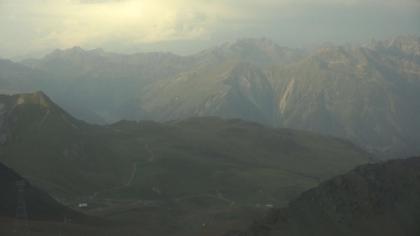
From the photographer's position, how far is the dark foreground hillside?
12824cm

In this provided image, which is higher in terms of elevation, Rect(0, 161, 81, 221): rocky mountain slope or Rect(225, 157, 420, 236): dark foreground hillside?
Rect(225, 157, 420, 236): dark foreground hillside

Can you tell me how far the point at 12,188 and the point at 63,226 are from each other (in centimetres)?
2110

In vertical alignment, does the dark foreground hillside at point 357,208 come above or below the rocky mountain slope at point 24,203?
above

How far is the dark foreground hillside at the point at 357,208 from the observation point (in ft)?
421

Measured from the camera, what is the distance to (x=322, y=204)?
13512cm

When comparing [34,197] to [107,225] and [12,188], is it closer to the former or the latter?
[12,188]

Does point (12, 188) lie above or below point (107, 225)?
above

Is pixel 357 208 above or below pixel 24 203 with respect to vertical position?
above

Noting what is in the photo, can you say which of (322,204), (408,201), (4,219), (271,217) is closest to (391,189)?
(408,201)

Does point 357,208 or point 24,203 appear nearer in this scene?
point 357,208

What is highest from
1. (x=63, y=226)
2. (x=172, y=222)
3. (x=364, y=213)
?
(x=364, y=213)

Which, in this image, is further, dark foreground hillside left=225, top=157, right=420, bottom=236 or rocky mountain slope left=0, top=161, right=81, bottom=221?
rocky mountain slope left=0, top=161, right=81, bottom=221

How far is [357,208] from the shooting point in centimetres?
13600

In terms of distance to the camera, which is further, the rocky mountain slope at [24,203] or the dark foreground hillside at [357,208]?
the rocky mountain slope at [24,203]
